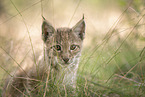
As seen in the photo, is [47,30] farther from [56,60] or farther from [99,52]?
[99,52]

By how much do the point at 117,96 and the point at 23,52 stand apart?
8.84 ft

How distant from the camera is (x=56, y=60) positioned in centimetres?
331

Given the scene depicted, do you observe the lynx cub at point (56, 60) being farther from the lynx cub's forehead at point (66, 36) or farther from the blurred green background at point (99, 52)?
the blurred green background at point (99, 52)

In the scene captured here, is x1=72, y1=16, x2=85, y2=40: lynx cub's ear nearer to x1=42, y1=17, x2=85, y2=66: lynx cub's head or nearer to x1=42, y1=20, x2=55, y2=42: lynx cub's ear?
x1=42, y1=17, x2=85, y2=66: lynx cub's head

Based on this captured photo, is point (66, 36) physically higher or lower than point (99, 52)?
higher

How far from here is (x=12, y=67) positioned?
3898mm

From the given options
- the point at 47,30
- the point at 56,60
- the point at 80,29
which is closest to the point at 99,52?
A: the point at 80,29

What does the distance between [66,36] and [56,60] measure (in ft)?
2.10

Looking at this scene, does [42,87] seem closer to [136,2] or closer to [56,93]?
[56,93]

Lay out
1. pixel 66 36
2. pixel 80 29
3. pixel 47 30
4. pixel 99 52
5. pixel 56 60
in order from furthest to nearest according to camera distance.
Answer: pixel 99 52, pixel 80 29, pixel 66 36, pixel 47 30, pixel 56 60

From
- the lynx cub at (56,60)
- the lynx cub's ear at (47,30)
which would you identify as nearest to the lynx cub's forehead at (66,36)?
the lynx cub at (56,60)

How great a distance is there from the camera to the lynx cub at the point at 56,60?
3184 millimetres

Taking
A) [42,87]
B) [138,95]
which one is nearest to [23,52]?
[42,87]

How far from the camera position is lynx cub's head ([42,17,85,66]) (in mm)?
3342
